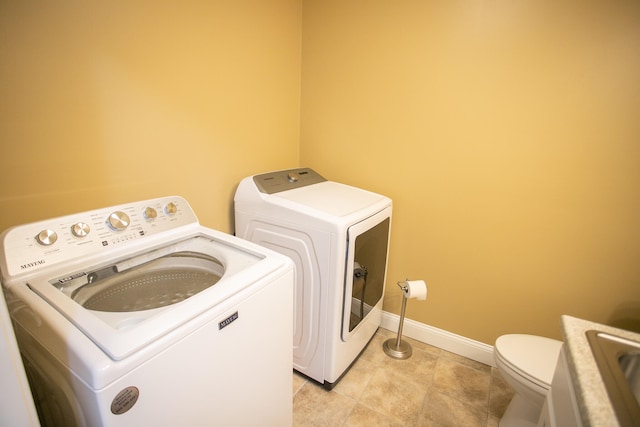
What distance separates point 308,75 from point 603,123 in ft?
5.38

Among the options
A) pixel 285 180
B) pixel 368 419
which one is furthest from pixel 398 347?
pixel 285 180

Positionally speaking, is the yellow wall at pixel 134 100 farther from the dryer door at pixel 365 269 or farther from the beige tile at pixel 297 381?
the beige tile at pixel 297 381

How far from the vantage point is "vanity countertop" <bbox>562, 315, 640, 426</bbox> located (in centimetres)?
56

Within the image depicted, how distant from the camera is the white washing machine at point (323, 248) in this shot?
4.82 feet

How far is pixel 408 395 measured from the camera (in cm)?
171

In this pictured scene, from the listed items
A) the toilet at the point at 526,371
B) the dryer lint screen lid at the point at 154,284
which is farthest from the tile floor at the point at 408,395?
the dryer lint screen lid at the point at 154,284

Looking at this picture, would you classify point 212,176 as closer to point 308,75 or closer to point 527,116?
point 308,75

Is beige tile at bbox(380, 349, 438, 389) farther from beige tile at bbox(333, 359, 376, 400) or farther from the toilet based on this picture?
the toilet

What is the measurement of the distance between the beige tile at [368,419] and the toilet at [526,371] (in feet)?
1.77

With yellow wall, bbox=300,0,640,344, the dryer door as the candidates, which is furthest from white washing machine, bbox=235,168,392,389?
yellow wall, bbox=300,0,640,344

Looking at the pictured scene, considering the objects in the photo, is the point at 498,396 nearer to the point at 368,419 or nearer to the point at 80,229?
the point at 368,419

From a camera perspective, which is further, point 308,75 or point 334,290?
point 308,75

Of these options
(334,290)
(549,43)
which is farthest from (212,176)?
(549,43)

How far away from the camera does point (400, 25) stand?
5.71ft
